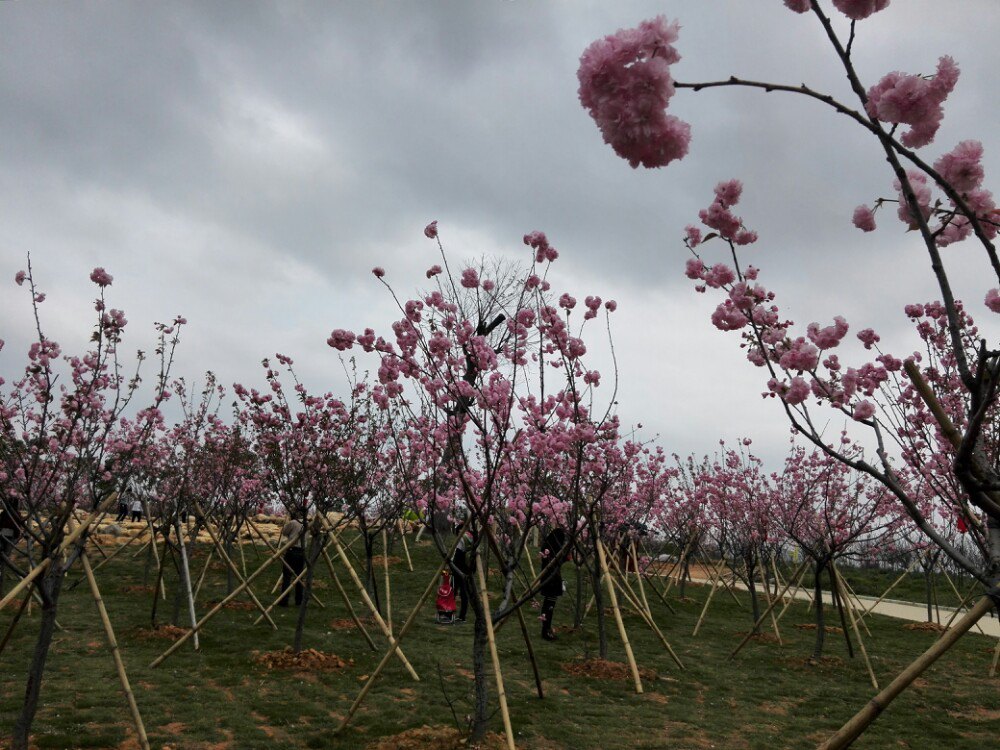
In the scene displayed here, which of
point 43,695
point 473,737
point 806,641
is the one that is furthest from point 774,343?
point 806,641

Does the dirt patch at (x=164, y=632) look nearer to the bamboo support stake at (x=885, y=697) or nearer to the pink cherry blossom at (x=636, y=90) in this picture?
the bamboo support stake at (x=885, y=697)

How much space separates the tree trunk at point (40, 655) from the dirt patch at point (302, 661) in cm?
371

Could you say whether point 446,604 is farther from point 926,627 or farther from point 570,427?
point 926,627

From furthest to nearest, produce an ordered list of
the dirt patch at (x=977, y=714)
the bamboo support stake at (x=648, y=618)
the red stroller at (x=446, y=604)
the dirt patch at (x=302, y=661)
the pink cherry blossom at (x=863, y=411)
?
the red stroller at (x=446, y=604)
the bamboo support stake at (x=648, y=618)
the dirt patch at (x=302, y=661)
the dirt patch at (x=977, y=714)
the pink cherry blossom at (x=863, y=411)

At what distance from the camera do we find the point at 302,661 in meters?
9.05

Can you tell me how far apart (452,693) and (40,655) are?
4.62m

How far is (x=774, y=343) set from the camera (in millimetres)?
3711

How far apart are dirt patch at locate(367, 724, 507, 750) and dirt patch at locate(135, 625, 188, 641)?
559 centimetres

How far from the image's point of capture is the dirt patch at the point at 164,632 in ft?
33.7

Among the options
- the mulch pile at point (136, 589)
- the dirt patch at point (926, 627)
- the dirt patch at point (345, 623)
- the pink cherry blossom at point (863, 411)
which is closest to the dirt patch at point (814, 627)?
the dirt patch at point (926, 627)

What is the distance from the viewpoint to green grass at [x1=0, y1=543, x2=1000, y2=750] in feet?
22.2

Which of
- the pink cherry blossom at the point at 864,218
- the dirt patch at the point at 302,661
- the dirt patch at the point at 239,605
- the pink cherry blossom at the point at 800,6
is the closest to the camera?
the pink cherry blossom at the point at 800,6

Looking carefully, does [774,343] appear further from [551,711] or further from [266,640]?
[266,640]

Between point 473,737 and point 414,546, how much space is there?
16.9 meters
